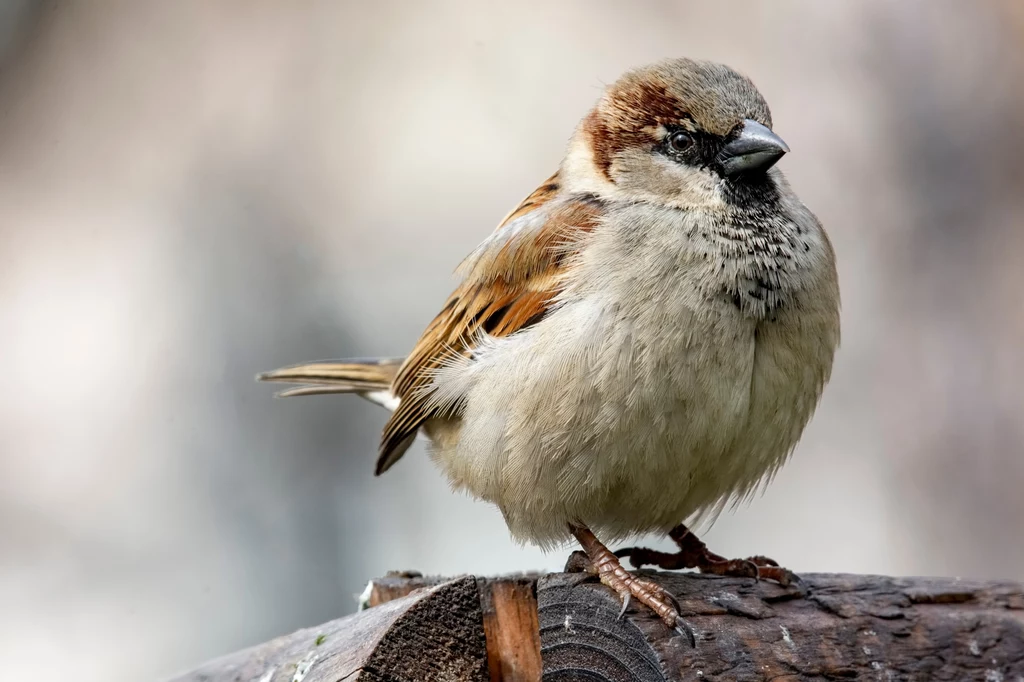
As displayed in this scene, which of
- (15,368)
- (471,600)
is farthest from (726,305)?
(15,368)

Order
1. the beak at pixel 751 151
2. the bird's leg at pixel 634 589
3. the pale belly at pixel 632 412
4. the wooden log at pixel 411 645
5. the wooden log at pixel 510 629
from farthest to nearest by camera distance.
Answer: the beak at pixel 751 151 < the pale belly at pixel 632 412 < the bird's leg at pixel 634 589 < the wooden log at pixel 510 629 < the wooden log at pixel 411 645

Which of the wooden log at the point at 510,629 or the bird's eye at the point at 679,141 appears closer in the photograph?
the wooden log at the point at 510,629

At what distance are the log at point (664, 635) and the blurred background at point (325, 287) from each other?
233 cm

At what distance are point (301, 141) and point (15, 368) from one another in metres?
1.66

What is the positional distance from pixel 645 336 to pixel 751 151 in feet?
2.00

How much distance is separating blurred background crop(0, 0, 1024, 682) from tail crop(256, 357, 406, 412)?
54.8 inches

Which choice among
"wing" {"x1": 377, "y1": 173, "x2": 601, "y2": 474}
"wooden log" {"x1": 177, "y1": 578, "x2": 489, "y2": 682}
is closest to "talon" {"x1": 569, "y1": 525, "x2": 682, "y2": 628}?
"wooden log" {"x1": 177, "y1": 578, "x2": 489, "y2": 682}

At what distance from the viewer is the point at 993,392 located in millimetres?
4805

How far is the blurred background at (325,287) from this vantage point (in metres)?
4.86

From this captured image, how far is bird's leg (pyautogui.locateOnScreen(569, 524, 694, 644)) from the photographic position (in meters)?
2.27

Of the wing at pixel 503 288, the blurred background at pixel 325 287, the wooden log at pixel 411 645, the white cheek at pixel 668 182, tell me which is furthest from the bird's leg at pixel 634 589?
the blurred background at pixel 325 287

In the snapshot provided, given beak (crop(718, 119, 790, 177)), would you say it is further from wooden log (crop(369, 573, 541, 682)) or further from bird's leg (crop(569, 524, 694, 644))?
wooden log (crop(369, 573, 541, 682))

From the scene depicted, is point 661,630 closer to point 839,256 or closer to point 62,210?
point 839,256

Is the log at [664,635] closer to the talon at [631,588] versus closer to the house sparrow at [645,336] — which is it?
the talon at [631,588]
